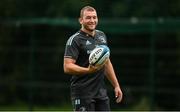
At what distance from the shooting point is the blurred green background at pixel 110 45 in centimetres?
1474

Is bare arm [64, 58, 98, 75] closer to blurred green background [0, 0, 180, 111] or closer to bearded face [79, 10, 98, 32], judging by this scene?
bearded face [79, 10, 98, 32]

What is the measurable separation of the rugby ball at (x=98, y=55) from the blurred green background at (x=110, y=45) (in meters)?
6.96

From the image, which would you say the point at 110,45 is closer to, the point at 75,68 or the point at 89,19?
the point at 89,19

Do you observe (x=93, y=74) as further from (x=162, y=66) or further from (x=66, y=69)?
(x=162, y=66)

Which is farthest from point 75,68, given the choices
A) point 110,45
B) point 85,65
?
point 110,45

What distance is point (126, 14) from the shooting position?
15578mm

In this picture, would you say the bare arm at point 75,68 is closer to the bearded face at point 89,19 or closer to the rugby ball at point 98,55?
the rugby ball at point 98,55

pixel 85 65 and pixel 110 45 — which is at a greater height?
pixel 85 65

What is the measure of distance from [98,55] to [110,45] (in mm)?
8164

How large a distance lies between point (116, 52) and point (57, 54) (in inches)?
58.7

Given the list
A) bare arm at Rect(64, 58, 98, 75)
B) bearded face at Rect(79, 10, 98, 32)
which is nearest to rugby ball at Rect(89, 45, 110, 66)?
bare arm at Rect(64, 58, 98, 75)

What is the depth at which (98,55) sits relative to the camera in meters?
7.25

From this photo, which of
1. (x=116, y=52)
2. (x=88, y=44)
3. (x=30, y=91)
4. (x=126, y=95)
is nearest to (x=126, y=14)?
(x=116, y=52)

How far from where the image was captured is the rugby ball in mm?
7220
